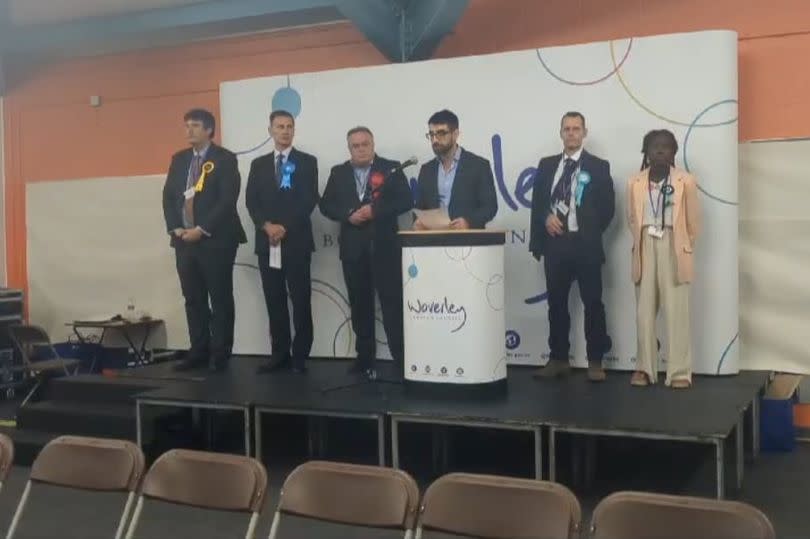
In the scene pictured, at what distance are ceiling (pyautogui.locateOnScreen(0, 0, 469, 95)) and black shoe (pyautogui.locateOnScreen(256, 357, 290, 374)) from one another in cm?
231

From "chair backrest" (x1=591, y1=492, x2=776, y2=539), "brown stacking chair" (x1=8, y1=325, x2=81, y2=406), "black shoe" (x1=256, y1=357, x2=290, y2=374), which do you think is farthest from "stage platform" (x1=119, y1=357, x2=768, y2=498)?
"brown stacking chair" (x1=8, y1=325, x2=81, y2=406)

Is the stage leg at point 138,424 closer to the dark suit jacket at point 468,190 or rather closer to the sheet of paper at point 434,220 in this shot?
the sheet of paper at point 434,220

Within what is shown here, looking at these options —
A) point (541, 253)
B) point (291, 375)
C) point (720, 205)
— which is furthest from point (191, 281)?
point (720, 205)

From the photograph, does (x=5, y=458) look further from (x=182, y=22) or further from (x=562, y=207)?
(x=182, y=22)

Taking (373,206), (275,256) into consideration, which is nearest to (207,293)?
(275,256)

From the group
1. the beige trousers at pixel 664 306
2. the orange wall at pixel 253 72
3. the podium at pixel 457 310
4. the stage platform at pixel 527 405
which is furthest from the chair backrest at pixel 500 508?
the orange wall at pixel 253 72

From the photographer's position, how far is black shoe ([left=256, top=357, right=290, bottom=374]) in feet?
20.4

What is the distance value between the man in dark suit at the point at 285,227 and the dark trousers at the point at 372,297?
32cm

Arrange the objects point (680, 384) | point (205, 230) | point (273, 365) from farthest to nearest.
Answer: point (273, 365), point (205, 230), point (680, 384)

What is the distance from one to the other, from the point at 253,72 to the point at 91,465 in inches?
195

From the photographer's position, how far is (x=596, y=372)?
557 centimetres

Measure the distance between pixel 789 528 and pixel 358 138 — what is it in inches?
133

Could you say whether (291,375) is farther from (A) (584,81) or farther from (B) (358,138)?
(A) (584,81)

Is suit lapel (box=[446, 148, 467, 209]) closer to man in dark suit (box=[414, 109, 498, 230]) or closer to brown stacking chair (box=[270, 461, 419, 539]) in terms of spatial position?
man in dark suit (box=[414, 109, 498, 230])
